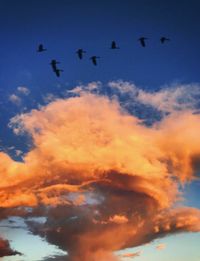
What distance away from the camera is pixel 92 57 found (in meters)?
62.7

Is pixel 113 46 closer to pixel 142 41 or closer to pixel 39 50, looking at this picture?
pixel 142 41

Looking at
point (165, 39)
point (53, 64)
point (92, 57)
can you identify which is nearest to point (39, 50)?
point (53, 64)

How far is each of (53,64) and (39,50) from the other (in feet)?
11.8

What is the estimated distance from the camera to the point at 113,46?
5922 cm

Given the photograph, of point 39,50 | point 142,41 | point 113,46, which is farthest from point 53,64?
point 142,41

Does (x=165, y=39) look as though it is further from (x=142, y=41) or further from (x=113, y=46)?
(x=113, y=46)

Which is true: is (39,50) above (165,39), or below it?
Answer: below

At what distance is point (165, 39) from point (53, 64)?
20836 millimetres

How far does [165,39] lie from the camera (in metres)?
60.8

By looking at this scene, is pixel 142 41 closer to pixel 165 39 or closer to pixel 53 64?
pixel 165 39

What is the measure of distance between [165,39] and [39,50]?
22.7 meters

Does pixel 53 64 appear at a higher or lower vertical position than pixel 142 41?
lower

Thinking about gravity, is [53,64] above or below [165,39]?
below

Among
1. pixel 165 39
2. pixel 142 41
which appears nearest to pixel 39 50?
pixel 142 41
